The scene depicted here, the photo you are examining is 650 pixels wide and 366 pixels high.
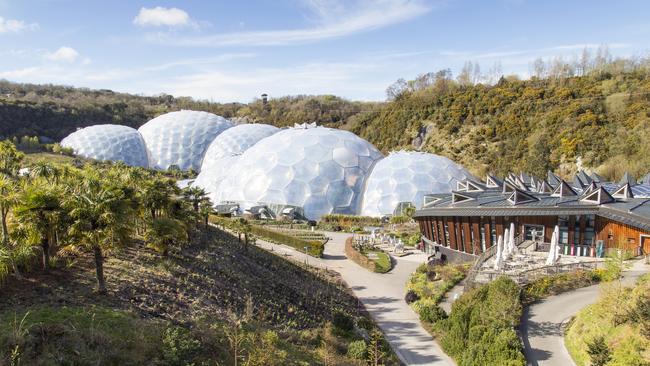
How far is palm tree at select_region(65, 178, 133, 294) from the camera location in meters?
13.1

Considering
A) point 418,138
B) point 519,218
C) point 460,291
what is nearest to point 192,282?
point 460,291

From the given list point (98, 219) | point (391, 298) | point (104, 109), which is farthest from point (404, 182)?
point (104, 109)

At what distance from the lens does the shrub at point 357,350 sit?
15539 millimetres

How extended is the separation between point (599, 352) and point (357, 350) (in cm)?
763

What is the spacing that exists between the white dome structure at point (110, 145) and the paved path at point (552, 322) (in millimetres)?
64200

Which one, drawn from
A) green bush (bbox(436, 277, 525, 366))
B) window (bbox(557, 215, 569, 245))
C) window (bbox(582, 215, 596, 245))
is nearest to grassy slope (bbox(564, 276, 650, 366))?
green bush (bbox(436, 277, 525, 366))

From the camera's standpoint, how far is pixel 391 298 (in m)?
24.2

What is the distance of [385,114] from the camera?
92.8 meters

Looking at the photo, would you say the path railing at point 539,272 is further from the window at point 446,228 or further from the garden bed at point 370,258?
the window at point 446,228

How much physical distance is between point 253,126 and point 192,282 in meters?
59.9

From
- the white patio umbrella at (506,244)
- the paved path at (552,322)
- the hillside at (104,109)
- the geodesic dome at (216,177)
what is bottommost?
the paved path at (552,322)

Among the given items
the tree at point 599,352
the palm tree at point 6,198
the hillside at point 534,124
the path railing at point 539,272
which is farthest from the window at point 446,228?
the hillside at point 534,124

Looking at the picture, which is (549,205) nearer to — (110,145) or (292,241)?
(292,241)

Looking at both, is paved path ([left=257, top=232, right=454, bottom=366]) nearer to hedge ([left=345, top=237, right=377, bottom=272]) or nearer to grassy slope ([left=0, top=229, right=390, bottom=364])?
hedge ([left=345, top=237, right=377, bottom=272])
